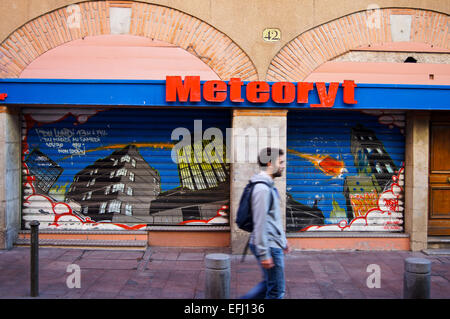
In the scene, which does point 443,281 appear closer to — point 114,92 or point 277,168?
point 277,168

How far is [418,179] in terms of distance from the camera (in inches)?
320

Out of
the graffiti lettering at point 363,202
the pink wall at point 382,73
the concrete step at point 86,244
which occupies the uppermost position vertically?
the pink wall at point 382,73

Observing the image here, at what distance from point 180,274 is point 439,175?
5.36 meters

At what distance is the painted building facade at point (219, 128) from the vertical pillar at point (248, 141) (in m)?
0.03

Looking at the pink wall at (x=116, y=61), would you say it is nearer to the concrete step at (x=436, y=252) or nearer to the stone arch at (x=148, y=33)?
the stone arch at (x=148, y=33)

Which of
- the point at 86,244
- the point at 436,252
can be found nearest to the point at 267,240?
the point at 86,244

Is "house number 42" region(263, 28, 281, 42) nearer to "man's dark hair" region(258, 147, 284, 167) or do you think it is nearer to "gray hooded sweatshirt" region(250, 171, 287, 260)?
"man's dark hair" region(258, 147, 284, 167)

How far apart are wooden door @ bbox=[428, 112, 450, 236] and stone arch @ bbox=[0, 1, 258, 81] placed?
3751mm

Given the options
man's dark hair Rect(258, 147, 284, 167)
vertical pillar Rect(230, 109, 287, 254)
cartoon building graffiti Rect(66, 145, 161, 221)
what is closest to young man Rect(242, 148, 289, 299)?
man's dark hair Rect(258, 147, 284, 167)

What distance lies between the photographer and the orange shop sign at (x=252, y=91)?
24.1 feet

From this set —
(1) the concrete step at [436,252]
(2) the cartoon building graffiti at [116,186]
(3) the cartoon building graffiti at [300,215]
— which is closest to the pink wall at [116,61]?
(2) the cartoon building graffiti at [116,186]

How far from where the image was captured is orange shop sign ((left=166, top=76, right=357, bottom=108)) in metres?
7.35

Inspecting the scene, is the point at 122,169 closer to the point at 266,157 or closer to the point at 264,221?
the point at 266,157
